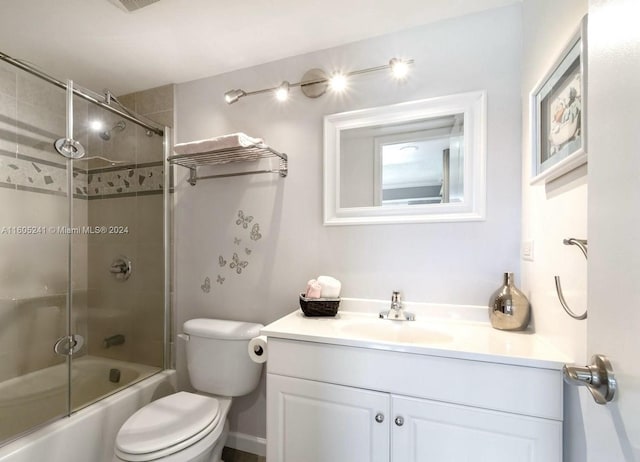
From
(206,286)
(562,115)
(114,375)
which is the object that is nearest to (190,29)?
(206,286)

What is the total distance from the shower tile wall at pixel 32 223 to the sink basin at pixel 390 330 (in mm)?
1501

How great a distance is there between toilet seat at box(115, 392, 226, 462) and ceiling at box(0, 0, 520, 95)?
5.82 feet

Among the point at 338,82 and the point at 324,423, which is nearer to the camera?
the point at 324,423

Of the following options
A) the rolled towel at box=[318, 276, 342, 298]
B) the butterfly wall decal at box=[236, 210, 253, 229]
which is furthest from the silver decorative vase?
the butterfly wall decal at box=[236, 210, 253, 229]

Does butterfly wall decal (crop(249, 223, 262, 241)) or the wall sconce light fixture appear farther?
butterfly wall decal (crop(249, 223, 262, 241))

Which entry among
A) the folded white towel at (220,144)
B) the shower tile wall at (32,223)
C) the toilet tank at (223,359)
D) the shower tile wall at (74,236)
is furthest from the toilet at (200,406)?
the folded white towel at (220,144)

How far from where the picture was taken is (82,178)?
5.32 feet

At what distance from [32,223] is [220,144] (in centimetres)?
106

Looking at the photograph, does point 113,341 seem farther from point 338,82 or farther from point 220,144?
point 338,82

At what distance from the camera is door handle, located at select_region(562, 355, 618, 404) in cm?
45

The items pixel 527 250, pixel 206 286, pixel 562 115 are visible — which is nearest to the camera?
pixel 562 115

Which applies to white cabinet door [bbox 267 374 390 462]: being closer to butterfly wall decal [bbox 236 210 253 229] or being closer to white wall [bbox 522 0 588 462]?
white wall [bbox 522 0 588 462]

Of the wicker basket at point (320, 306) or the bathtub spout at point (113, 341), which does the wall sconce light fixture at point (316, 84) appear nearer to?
the wicker basket at point (320, 306)

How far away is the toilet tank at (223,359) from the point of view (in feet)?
4.83
